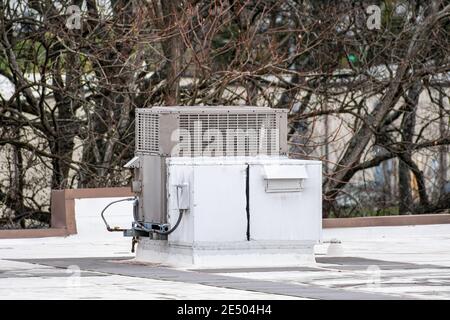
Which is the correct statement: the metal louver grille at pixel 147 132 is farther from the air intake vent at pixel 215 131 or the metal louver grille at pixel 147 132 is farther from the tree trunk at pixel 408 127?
the tree trunk at pixel 408 127

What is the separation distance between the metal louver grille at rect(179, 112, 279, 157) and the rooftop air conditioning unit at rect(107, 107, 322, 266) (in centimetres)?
1

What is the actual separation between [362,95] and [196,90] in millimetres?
5031

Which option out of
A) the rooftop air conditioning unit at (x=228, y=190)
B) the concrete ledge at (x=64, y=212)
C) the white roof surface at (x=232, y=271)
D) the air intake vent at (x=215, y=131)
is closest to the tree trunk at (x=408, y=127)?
the white roof surface at (x=232, y=271)

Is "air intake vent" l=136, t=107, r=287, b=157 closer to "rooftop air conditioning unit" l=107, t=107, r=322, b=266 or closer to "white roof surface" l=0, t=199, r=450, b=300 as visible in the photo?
"rooftop air conditioning unit" l=107, t=107, r=322, b=266

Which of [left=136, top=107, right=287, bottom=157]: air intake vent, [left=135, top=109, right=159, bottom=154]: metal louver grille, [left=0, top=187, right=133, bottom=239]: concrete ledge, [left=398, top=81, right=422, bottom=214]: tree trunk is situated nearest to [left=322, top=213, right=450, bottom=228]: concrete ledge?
[left=0, top=187, right=133, bottom=239]: concrete ledge

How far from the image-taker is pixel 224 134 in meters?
14.9

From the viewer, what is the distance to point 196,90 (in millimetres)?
23672

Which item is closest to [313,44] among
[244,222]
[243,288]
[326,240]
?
[326,240]

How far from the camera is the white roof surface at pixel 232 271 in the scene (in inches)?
478

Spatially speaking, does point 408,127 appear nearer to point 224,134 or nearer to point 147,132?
point 147,132

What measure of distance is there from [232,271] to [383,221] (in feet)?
22.5

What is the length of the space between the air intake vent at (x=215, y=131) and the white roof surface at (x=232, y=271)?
144cm

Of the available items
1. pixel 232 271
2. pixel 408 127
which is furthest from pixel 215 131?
pixel 408 127
